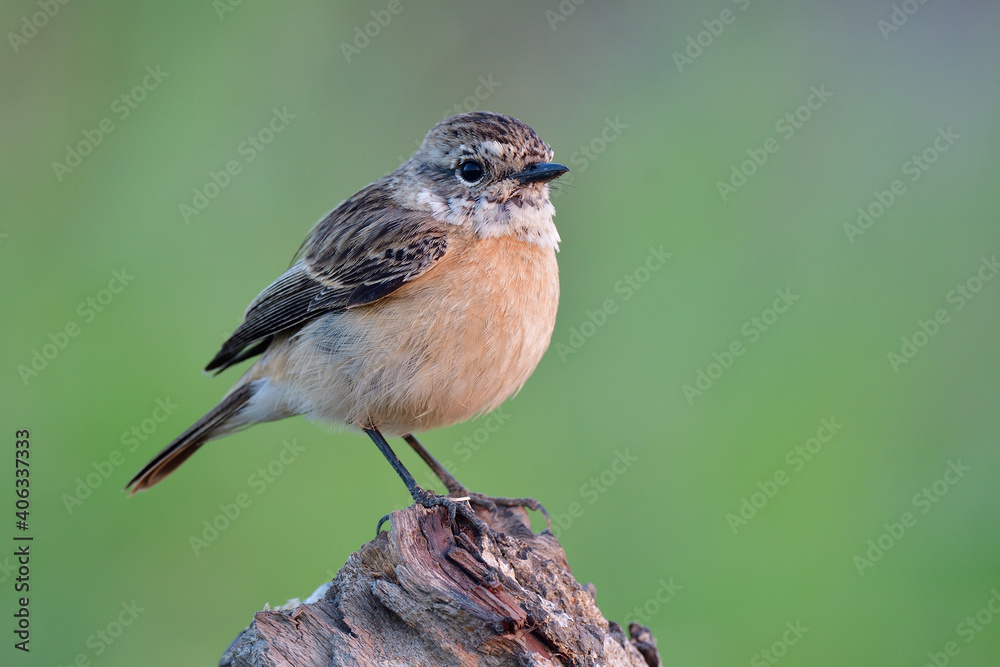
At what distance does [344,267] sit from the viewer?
17.9 ft

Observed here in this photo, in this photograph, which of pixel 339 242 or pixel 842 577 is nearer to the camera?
pixel 339 242

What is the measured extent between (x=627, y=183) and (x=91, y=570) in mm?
5446

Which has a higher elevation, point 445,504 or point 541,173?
point 541,173

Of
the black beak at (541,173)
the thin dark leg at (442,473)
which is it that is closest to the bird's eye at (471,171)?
the black beak at (541,173)

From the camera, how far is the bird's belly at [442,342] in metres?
4.96

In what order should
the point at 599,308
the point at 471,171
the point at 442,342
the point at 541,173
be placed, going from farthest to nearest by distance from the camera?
the point at 599,308
the point at 471,171
the point at 541,173
the point at 442,342

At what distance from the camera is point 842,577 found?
689 centimetres

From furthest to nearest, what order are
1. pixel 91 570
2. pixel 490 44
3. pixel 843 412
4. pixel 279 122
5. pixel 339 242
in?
1. pixel 490 44
2. pixel 279 122
3. pixel 843 412
4. pixel 91 570
5. pixel 339 242

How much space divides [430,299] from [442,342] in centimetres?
24

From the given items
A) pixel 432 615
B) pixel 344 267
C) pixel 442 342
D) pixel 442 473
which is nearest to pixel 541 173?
pixel 442 342

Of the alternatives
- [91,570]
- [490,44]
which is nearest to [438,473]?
[91,570]

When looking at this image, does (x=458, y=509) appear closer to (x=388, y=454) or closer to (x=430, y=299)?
(x=388, y=454)

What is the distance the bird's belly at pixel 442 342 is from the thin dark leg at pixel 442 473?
0.49 m

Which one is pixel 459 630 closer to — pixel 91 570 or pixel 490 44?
pixel 91 570
